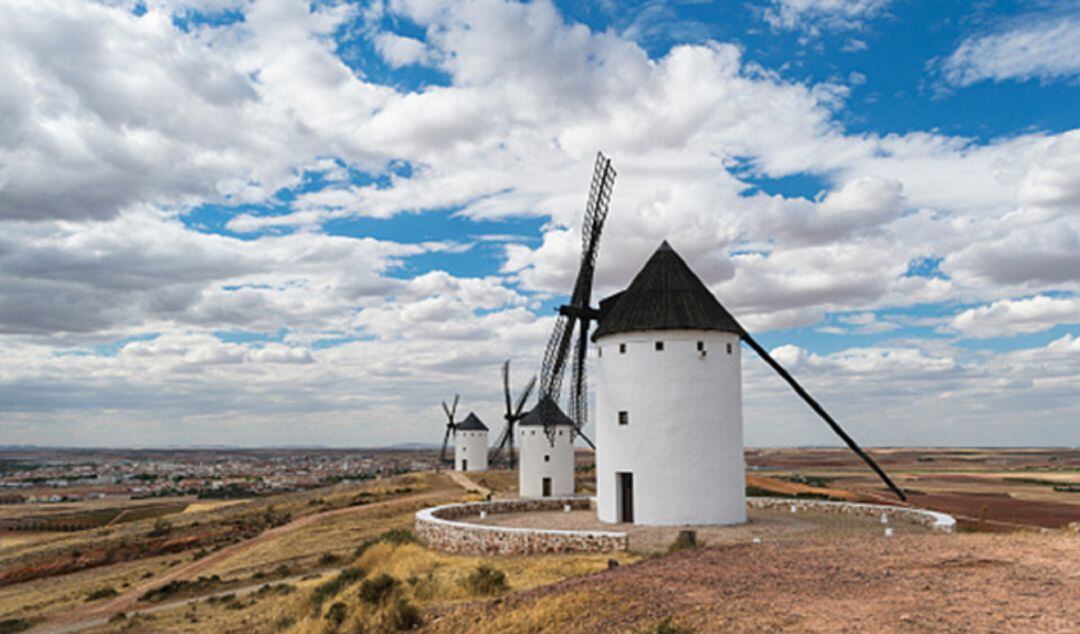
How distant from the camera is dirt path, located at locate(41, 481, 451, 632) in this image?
71.2 ft

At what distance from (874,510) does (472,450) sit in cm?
3733

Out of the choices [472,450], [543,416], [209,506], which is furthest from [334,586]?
[209,506]

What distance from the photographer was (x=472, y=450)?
55062 mm

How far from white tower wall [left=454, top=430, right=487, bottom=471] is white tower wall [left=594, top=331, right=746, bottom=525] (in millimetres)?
36523

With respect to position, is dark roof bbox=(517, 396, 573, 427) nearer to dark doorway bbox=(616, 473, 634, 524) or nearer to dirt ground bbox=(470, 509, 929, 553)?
dirt ground bbox=(470, 509, 929, 553)

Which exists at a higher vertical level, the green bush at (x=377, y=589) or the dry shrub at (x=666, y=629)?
the dry shrub at (x=666, y=629)

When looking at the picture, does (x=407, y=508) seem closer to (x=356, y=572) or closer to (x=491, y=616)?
(x=356, y=572)

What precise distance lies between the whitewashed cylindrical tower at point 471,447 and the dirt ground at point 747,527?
104 ft

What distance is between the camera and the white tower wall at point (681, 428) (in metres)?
18.8

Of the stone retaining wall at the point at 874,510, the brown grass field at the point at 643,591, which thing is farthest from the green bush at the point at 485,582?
the stone retaining wall at the point at 874,510

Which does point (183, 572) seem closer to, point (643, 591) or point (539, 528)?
point (539, 528)

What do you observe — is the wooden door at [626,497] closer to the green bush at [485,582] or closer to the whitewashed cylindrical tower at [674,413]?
the whitewashed cylindrical tower at [674,413]

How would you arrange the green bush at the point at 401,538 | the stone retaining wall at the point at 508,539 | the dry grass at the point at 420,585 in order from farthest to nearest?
the green bush at the point at 401,538
the stone retaining wall at the point at 508,539
the dry grass at the point at 420,585

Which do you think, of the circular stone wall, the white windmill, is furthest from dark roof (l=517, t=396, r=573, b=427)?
the white windmill
